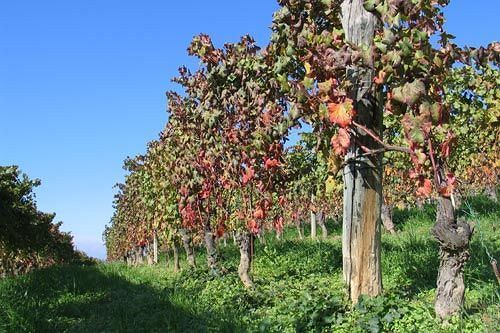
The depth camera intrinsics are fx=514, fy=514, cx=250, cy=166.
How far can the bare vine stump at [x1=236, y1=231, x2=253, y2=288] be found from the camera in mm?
8949

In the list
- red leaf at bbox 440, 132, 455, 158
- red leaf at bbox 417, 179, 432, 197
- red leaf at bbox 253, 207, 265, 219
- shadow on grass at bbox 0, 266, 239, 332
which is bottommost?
shadow on grass at bbox 0, 266, 239, 332

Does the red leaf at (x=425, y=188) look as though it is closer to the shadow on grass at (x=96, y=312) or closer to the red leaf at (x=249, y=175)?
the shadow on grass at (x=96, y=312)

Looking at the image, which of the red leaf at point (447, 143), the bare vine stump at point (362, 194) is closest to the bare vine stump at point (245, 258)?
the bare vine stump at point (362, 194)

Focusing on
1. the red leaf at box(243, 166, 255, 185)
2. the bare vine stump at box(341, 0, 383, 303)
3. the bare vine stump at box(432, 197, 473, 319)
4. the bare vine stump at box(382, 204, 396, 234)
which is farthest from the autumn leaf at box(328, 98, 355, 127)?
the bare vine stump at box(382, 204, 396, 234)

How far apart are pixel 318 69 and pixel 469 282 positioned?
10.7ft

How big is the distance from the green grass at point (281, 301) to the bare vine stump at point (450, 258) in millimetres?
132

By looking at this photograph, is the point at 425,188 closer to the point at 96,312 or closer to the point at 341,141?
the point at 341,141

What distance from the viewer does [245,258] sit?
29.9 ft

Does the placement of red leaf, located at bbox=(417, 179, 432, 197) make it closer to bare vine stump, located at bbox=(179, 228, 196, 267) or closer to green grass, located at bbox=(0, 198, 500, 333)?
green grass, located at bbox=(0, 198, 500, 333)

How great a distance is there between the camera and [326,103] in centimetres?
498

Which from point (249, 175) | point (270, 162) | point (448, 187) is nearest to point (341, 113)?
point (448, 187)

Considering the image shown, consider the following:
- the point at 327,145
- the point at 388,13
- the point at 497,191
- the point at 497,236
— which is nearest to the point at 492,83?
the point at 497,236

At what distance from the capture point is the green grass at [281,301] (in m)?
5.09

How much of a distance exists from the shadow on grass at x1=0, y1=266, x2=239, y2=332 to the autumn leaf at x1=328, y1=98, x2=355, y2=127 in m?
2.78
